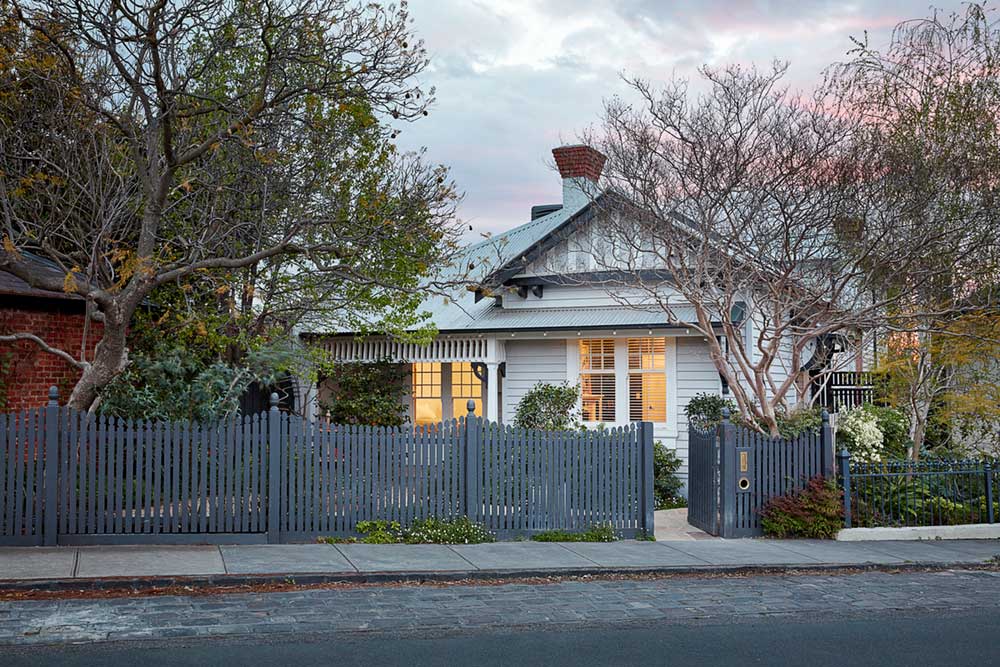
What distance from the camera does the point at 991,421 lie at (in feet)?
54.7

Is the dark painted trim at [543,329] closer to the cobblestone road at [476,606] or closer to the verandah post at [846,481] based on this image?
the verandah post at [846,481]

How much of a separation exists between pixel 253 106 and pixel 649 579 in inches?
277

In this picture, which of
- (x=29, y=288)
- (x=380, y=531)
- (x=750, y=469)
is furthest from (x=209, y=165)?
(x=750, y=469)

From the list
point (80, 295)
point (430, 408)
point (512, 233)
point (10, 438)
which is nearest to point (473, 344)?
point (430, 408)

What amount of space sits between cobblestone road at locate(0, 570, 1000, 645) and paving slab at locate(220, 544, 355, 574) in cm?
64

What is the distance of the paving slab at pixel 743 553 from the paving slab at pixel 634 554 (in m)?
0.17

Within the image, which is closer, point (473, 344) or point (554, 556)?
point (554, 556)

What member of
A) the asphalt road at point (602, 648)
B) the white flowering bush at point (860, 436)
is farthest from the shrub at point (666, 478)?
the asphalt road at point (602, 648)

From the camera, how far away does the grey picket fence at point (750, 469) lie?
43.1 feet

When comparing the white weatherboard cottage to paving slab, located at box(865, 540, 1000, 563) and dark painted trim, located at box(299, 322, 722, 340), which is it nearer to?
dark painted trim, located at box(299, 322, 722, 340)

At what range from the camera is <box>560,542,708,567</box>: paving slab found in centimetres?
1105

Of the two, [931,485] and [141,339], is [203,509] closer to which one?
[141,339]

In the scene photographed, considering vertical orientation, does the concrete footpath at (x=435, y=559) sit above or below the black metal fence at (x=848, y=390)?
below

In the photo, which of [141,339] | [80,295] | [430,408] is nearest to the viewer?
[80,295]
